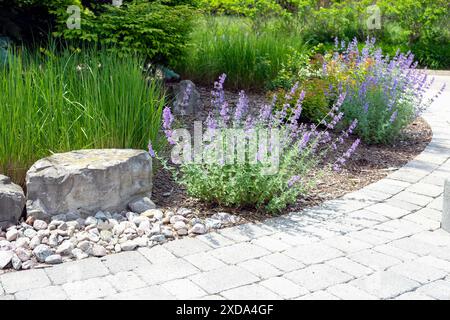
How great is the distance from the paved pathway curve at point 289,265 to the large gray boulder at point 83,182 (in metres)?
0.64

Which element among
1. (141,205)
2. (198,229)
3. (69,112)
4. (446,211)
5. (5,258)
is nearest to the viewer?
(5,258)

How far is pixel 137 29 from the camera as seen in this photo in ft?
20.4

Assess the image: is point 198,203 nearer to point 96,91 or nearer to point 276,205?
point 276,205

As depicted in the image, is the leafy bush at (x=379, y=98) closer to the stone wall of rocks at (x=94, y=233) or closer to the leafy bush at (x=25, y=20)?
the stone wall of rocks at (x=94, y=233)

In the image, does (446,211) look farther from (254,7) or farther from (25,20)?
(254,7)

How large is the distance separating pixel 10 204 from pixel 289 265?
182 cm

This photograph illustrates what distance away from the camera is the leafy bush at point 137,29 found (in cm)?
607

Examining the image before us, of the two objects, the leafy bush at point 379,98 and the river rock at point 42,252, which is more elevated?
the leafy bush at point 379,98

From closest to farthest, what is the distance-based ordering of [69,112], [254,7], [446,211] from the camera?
[446,211]
[69,112]
[254,7]

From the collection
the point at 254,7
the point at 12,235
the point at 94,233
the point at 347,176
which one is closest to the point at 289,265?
the point at 94,233

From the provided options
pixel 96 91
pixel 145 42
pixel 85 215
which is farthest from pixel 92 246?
pixel 145 42

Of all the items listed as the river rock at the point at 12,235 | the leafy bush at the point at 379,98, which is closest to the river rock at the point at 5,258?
the river rock at the point at 12,235

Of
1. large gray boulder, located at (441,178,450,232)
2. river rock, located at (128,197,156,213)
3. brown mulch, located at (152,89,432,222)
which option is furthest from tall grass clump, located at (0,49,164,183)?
large gray boulder, located at (441,178,450,232)

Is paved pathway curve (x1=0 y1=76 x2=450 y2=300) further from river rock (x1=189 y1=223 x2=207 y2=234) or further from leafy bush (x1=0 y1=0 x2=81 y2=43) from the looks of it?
leafy bush (x1=0 y1=0 x2=81 y2=43)
